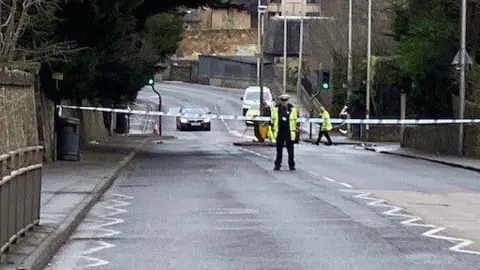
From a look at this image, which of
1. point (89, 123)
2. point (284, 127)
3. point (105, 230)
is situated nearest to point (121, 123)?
point (89, 123)

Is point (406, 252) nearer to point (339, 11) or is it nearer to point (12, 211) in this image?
point (12, 211)

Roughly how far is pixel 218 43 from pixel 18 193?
349ft

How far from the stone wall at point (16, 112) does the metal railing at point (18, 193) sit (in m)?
0.12

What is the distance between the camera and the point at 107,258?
43.3 feet

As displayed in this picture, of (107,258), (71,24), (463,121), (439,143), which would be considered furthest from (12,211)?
(439,143)

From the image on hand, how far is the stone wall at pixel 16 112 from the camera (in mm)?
11820

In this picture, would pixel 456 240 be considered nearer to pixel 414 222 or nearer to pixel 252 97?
pixel 414 222

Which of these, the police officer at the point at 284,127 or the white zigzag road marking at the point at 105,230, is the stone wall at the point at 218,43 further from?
the white zigzag road marking at the point at 105,230

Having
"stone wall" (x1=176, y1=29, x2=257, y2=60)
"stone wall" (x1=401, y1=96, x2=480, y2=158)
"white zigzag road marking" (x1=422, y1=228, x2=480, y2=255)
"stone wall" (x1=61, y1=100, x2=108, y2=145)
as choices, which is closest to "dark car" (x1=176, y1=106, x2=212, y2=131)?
→ "stone wall" (x1=61, y1=100, x2=108, y2=145)

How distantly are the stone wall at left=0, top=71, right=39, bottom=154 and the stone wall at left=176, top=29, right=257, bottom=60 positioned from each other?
10142 cm

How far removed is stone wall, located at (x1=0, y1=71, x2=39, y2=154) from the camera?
1182cm

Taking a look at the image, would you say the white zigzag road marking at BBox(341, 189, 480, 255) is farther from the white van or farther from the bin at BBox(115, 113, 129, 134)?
the white van

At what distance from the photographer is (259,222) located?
54.9ft

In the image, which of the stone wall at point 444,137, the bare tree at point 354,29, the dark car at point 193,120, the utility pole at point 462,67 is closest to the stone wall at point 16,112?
the utility pole at point 462,67
